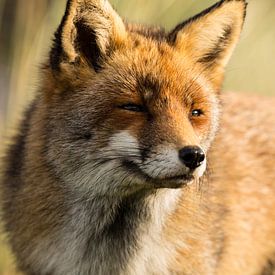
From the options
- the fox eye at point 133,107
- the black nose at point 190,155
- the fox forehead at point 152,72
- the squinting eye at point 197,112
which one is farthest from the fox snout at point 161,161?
the squinting eye at point 197,112

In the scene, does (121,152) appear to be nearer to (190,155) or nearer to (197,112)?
(190,155)

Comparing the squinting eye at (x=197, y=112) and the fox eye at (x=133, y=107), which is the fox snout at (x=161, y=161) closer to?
the fox eye at (x=133, y=107)

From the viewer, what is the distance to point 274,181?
277 inches

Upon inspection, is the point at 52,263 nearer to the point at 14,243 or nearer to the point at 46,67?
the point at 14,243

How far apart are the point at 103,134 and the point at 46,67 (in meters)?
0.81

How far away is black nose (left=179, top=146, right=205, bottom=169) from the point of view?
4730mm

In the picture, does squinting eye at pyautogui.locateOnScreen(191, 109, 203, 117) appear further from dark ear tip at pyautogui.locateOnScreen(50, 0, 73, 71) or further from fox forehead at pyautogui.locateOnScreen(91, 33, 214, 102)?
dark ear tip at pyautogui.locateOnScreen(50, 0, 73, 71)

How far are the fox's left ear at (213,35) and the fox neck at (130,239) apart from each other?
1.04m

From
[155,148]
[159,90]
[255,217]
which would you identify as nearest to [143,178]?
[155,148]

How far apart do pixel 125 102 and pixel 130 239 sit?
1056mm

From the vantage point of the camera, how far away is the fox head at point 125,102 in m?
4.95

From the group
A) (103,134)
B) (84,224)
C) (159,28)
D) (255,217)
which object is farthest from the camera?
(255,217)

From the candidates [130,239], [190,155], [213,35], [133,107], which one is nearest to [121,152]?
[133,107]

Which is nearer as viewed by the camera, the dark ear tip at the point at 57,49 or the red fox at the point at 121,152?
the red fox at the point at 121,152
